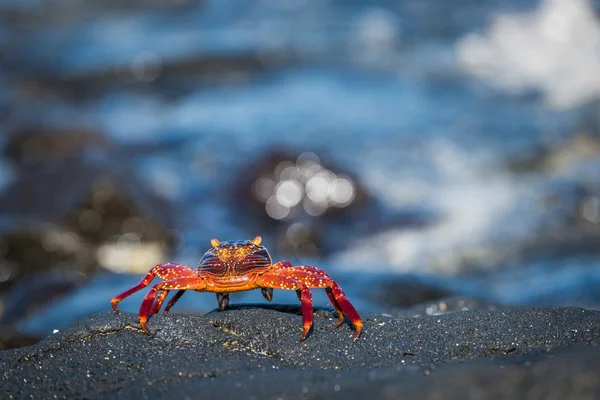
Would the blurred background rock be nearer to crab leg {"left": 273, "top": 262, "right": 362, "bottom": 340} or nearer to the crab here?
crab leg {"left": 273, "top": 262, "right": 362, "bottom": 340}

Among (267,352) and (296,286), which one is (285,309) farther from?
(267,352)

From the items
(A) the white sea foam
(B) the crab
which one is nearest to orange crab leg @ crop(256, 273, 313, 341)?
(B) the crab

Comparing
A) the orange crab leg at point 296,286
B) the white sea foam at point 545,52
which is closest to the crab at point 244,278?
the orange crab leg at point 296,286

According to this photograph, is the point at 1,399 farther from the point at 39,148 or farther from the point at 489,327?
the point at 39,148

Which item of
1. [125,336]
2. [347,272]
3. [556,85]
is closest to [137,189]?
[347,272]

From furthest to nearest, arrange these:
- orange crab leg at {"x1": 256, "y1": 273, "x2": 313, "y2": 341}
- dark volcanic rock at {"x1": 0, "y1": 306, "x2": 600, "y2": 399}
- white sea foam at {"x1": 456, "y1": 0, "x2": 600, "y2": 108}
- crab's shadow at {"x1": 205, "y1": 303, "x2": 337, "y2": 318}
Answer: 1. white sea foam at {"x1": 456, "y1": 0, "x2": 600, "y2": 108}
2. crab's shadow at {"x1": 205, "y1": 303, "x2": 337, "y2": 318}
3. orange crab leg at {"x1": 256, "y1": 273, "x2": 313, "y2": 341}
4. dark volcanic rock at {"x1": 0, "y1": 306, "x2": 600, "y2": 399}

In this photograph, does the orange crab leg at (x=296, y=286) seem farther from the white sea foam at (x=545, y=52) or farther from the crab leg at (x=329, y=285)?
the white sea foam at (x=545, y=52)

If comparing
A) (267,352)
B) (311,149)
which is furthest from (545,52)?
(267,352)
